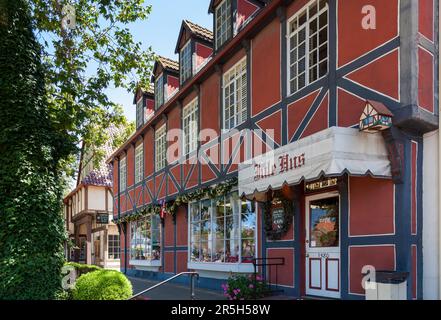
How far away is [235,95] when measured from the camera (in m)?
12.5

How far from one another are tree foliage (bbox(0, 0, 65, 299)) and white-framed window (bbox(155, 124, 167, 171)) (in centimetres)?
929

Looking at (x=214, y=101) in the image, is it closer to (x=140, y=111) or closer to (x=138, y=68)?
(x=138, y=68)

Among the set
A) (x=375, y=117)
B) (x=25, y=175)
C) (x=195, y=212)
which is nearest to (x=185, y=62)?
(x=195, y=212)

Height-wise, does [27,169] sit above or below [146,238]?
above

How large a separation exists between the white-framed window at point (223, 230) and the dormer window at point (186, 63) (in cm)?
466

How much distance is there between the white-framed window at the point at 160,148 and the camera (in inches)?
697

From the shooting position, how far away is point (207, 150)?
13977 millimetres

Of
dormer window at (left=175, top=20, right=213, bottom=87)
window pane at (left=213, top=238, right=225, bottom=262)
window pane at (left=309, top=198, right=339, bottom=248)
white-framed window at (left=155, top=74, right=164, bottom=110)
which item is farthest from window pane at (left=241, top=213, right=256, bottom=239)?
white-framed window at (left=155, top=74, right=164, bottom=110)

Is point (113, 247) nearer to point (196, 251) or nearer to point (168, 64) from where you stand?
point (168, 64)

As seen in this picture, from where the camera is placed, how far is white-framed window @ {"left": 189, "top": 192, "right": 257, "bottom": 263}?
37.7ft

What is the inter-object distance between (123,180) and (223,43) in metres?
13.0

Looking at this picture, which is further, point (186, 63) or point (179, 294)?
point (186, 63)

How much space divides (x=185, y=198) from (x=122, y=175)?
1068cm

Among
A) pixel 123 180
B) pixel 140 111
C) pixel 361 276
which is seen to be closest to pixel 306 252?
pixel 361 276
